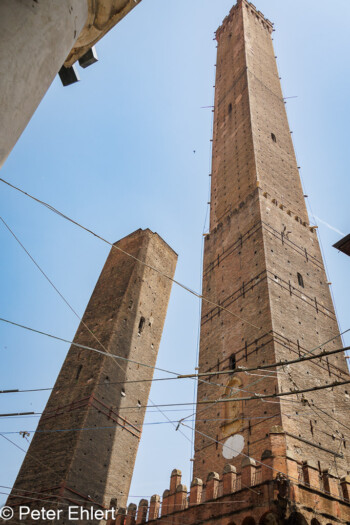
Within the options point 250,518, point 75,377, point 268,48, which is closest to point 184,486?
point 250,518

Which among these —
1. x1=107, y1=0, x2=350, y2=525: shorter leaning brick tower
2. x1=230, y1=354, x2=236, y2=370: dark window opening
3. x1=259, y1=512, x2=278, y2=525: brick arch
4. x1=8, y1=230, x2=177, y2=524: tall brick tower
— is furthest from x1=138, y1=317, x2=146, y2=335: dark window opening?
x1=259, y1=512, x2=278, y2=525: brick arch

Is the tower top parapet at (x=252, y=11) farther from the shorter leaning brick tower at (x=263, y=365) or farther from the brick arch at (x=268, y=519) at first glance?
the brick arch at (x=268, y=519)

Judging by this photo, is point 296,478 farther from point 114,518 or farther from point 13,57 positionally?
point 13,57

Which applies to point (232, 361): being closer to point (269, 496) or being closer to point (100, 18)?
point (269, 496)

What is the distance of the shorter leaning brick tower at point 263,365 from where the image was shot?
6.64 m

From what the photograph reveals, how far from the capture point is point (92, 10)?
277 cm

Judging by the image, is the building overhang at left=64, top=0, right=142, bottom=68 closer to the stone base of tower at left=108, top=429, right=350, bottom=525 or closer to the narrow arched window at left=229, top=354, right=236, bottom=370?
the stone base of tower at left=108, top=429, right=350, bottom=525

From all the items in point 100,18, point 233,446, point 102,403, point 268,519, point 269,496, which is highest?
point 102,403

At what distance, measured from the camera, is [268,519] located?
598cm

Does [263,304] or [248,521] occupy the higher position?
[263,304]

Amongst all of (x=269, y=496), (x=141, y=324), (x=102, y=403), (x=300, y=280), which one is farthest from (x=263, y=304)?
(x=141, y=324)

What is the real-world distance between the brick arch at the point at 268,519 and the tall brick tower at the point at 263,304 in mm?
1287

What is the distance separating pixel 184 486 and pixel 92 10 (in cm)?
770

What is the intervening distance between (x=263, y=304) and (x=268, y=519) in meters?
4.98
